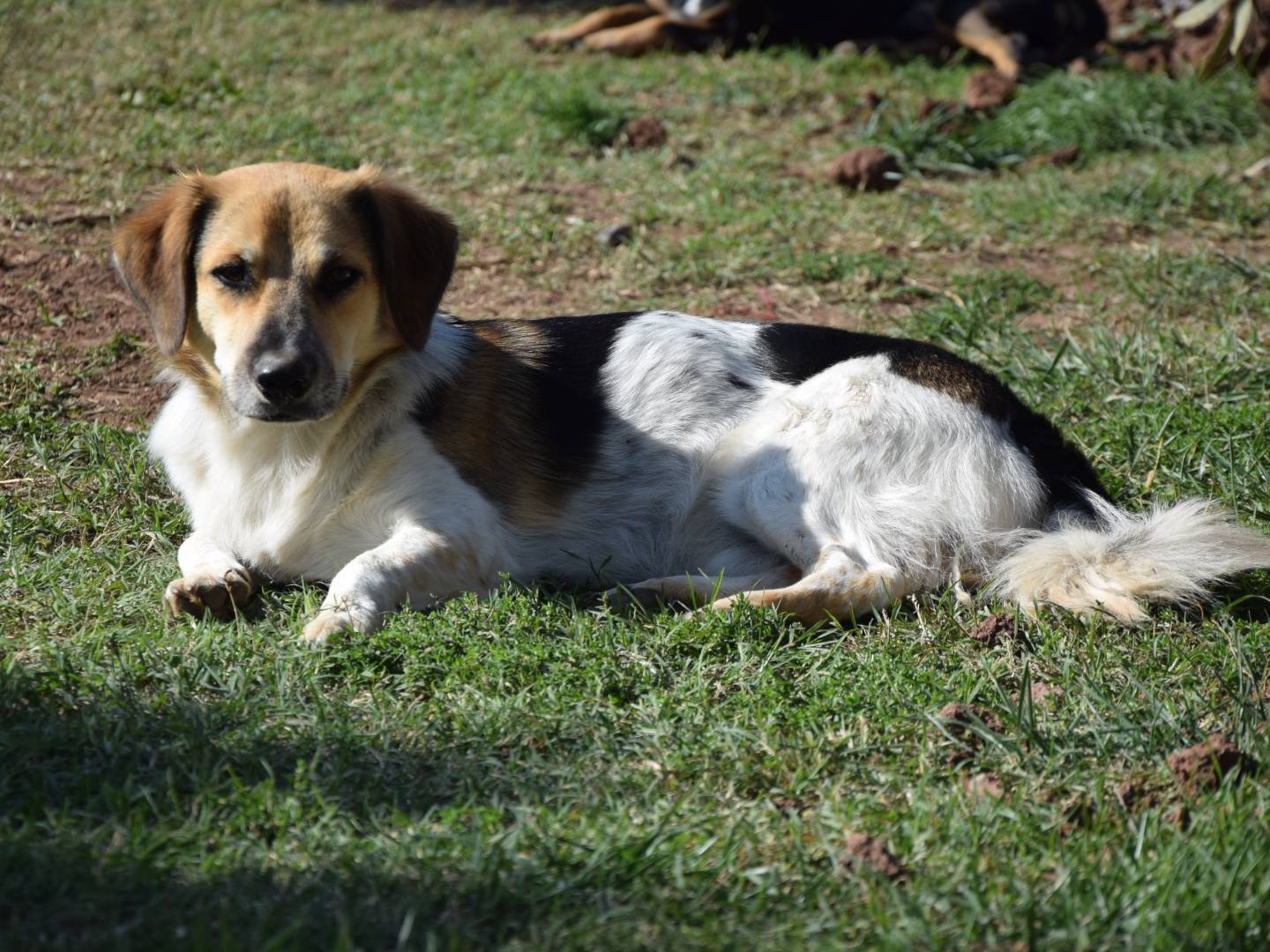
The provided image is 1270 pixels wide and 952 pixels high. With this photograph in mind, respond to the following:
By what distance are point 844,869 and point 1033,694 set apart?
3.13 ft

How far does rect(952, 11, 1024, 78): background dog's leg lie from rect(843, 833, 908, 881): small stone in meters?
7.43

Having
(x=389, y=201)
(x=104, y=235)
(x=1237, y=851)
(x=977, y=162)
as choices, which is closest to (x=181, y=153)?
(x=104, y=235)

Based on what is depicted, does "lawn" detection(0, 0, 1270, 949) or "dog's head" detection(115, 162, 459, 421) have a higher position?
"dog's head" detection(115, 162, 459, 421)

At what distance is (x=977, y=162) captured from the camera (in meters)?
7.63

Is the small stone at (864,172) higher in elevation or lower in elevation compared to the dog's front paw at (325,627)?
higher

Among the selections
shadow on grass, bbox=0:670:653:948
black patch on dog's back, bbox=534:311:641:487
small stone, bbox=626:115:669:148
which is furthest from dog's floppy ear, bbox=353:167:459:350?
small stone, bbox=626:115:669:148

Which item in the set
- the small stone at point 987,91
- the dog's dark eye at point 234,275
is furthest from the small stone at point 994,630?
the small stone at point 987,91

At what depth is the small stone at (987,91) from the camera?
8.14 meters

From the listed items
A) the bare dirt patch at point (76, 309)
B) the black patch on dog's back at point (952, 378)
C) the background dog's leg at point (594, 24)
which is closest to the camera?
the black patch on dog's back at point (952, 378)

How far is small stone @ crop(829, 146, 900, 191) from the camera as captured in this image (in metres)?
7.21

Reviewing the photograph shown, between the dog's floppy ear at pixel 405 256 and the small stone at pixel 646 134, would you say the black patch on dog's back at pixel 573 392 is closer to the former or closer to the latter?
the dog's floppy ear at pixel 405 256

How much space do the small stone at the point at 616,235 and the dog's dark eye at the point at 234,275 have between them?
116 inches

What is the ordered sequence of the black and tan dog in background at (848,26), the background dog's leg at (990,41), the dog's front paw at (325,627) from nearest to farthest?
the dog's front paw at (325,627) → the background dog's leg at (990,41) → the black and tan dog in background at (848,26)

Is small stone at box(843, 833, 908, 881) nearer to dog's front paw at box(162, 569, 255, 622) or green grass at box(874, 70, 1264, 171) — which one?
dog's front paw at box(162, 569, 255, 622)
